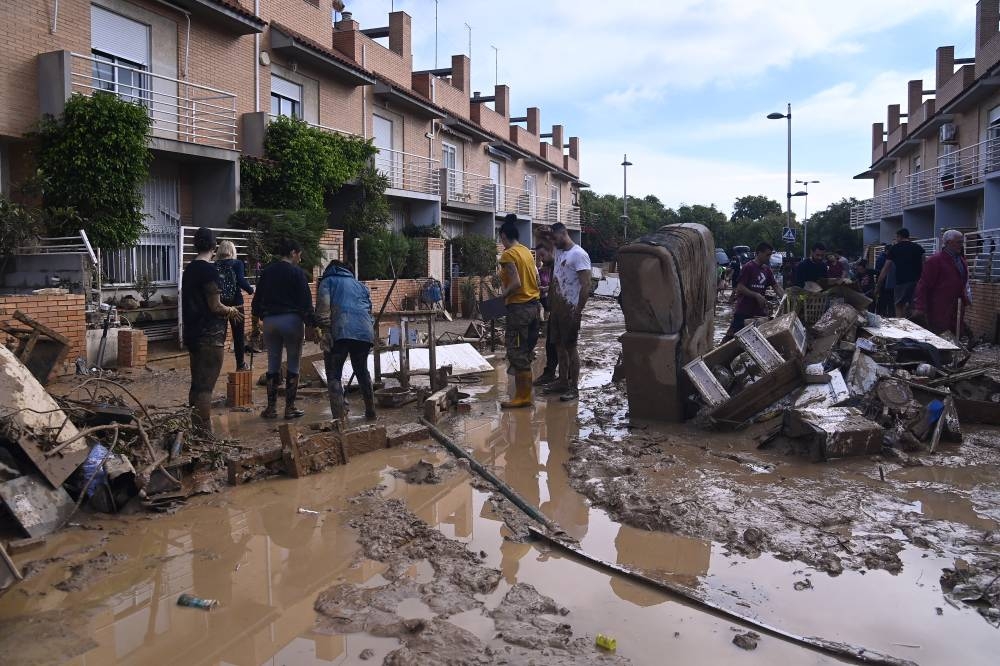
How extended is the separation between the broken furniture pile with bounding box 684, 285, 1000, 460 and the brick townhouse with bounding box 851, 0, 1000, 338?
24.0 feet

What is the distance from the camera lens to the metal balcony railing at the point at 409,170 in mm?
24062

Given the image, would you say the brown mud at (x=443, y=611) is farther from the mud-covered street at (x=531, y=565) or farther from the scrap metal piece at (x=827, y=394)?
the scrap metal piece at (x=827, y=394)

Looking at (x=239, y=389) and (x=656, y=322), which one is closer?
(x=656, y=322)

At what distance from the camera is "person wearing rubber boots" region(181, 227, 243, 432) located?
20.4 ft

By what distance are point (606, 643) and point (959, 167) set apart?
93.2ft

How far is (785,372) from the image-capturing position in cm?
691

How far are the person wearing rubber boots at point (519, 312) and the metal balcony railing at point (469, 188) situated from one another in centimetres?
1922

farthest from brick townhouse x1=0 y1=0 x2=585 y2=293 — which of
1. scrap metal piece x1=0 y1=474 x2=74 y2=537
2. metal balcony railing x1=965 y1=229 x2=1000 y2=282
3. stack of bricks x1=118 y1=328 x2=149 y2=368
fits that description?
metal balcony railing x1=965 y1=229 x2=1000 y2=282

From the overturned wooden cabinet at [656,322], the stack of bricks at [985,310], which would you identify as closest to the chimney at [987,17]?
the stack of bricks at [985,310]

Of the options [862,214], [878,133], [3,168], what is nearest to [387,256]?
[3,168]

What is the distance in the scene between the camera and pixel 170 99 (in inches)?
615

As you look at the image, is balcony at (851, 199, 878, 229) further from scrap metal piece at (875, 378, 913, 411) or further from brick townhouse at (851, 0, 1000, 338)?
scrap metal piece at (875, 378, 913, 411)

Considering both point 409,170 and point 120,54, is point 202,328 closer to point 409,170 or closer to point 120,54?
point 120,54

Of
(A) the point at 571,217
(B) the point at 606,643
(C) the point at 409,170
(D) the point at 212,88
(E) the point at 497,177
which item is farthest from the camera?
(A) the point at 571,217
